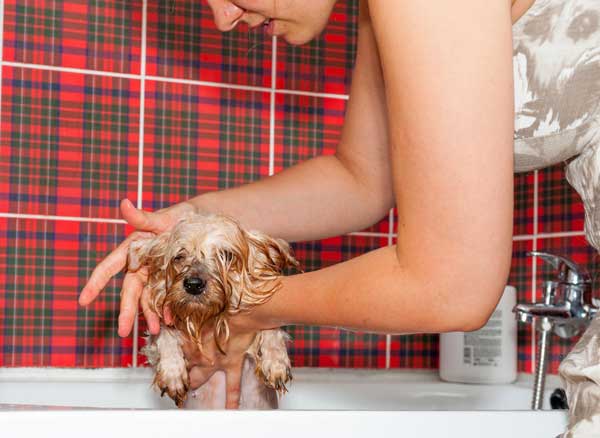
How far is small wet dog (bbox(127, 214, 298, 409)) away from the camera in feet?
4.46

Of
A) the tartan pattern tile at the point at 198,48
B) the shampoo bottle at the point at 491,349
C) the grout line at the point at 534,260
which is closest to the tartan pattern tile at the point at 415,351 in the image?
the shampoo bottle at the point at 491,349

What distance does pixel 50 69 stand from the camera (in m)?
2.10

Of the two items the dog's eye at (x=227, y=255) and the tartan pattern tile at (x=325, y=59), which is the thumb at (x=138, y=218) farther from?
the tartan pattern tile at (x=325, y=59)

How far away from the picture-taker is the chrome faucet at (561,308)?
5.88ft

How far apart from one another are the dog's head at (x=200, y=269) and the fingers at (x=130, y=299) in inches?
1.4

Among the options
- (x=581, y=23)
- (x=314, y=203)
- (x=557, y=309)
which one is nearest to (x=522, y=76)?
(x=581, y=23)

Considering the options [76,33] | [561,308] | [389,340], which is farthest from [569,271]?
[76,33]

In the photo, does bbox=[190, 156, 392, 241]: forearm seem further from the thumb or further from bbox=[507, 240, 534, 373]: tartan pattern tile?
bbox=[507, 240, 534, 373]: tartan pattern tile

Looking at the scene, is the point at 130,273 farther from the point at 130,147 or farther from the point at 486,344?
the point at 486,344

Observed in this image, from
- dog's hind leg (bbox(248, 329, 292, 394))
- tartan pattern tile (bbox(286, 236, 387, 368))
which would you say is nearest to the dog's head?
dog's hind leg (bbox(248, 329, 292, 394))

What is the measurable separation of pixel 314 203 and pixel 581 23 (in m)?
0.54

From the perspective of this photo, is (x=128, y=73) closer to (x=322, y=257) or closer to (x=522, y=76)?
(x=322, y=257)

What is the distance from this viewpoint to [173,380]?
1475 millimetres

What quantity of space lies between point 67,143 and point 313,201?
0.95m
